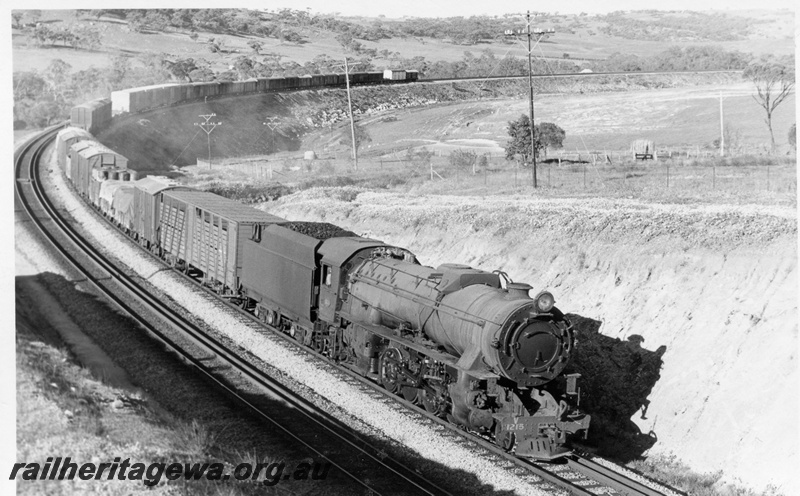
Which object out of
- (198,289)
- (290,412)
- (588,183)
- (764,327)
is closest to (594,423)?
(764,327)

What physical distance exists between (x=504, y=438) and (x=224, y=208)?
1671 centimetres

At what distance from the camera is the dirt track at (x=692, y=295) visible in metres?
16.8

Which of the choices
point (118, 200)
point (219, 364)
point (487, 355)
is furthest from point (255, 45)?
point (487, 355)

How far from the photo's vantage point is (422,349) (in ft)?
54.7

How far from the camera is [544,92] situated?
2216 inches

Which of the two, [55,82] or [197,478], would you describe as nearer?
[197,478]

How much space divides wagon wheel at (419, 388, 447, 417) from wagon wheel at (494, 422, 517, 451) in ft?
5.10

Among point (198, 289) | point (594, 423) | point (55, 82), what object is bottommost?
point (594, 423)

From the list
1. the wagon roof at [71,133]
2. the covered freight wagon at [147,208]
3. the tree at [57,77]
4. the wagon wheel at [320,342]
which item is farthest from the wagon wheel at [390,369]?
the wagon roof at [71,133]

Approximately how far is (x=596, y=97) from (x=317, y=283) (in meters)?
40.1

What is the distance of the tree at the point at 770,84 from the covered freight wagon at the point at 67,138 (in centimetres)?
3593

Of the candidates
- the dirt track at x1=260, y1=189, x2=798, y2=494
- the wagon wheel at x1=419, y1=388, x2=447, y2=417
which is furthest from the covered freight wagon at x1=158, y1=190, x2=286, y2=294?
the wagon wheel at x1=419, y1=388, x2=447, y2=417

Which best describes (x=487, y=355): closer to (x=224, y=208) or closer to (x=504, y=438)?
(x=504, y=438)

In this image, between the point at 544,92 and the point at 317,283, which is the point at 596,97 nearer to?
the point at 544,92
